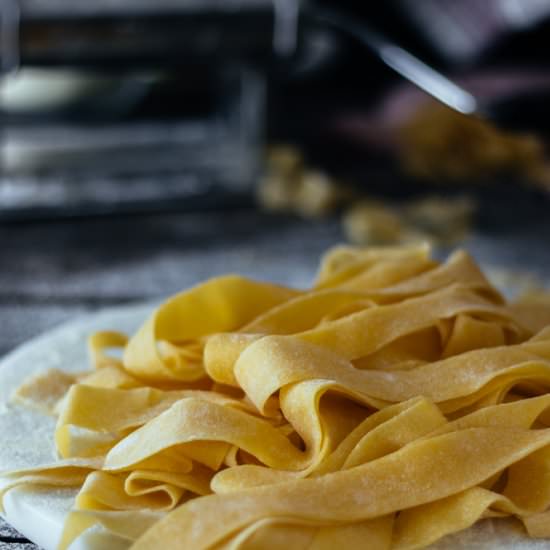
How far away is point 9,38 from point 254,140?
57cm

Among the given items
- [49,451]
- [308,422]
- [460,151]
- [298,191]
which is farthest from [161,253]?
[308,422]

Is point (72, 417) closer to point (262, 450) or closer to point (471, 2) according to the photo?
point (262, 450)

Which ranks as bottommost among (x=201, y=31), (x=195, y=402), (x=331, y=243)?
(x=331, y=243)

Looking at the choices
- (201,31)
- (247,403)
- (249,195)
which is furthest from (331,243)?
(247,403)

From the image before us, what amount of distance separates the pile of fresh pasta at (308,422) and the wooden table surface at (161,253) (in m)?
0.48

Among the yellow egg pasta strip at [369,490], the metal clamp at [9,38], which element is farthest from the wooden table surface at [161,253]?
the yellow egg pasta strip at [369,490]

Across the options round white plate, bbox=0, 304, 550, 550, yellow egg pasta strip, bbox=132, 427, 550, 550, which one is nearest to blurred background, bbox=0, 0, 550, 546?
round white plate, bbox=0, 304, 550, 550

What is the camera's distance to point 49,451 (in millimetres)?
1008

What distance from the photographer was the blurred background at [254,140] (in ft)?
5.93

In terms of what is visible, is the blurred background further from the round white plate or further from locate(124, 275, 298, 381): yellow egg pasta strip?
locate(124, 275, 298, 381): yellow egg pasta strip

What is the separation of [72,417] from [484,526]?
359 mm

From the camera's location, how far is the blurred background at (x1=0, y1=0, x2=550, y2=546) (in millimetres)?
1809

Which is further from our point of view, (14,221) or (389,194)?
(389,194)

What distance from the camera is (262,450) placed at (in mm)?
893
